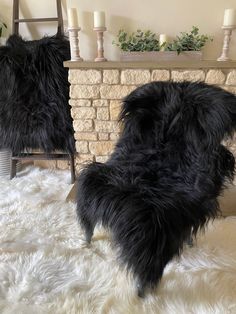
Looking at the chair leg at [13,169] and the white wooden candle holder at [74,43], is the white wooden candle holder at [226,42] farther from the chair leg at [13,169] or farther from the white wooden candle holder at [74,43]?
the chair leg at [13,169]

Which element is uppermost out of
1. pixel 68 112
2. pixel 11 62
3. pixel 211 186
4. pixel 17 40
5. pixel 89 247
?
pixel 17 40

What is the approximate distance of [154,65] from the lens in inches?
77.0

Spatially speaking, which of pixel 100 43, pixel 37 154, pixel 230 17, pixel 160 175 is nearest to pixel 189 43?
pixel 230 17

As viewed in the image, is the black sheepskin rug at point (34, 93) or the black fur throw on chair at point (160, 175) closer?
the black fur throw on chair at point (160, 175)

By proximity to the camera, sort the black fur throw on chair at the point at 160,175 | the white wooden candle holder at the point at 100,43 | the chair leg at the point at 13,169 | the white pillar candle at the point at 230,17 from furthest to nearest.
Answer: the chair leg at the point at 13,169
the white wooden candle holder at the point at 100,43
the white pillar candle at the point at 230,17
the black fur throw on chair at the point at 160,175

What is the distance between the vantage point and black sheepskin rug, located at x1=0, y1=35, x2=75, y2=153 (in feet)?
6.73

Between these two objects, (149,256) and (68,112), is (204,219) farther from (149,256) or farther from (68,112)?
(68,112)

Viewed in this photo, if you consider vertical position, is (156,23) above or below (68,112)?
above

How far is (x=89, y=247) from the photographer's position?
159 cm

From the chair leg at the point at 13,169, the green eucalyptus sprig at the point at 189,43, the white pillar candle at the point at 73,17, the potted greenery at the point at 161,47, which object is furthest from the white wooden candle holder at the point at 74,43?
the chair leg at the point at 13,169

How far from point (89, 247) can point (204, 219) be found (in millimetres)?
663

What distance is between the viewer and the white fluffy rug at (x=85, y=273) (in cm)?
122

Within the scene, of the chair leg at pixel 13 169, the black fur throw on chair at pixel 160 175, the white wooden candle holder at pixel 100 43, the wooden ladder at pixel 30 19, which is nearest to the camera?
the black fur throw on chair at pixel 160 175

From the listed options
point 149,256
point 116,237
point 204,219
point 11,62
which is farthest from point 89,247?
point 11,62
